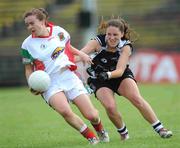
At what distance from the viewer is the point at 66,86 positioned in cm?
916

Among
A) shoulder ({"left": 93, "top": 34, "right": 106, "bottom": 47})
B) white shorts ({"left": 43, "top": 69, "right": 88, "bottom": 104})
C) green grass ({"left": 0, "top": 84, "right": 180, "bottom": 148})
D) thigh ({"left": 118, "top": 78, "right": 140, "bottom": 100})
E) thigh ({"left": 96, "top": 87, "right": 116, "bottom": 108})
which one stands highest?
shoulder ({"left": 93, "top": 34, "right": 106, "bottom": 47})

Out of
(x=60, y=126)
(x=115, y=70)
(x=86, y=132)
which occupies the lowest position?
(x=60, y=126)

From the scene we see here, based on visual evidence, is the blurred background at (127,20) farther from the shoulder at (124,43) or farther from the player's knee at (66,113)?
the player's knee at (66,113)

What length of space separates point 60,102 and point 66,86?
0.30 meters

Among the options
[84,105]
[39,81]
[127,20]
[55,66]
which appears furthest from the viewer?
[127,20]

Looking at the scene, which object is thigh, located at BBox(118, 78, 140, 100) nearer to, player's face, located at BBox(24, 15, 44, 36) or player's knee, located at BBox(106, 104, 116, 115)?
player's knee, located at BBox(106, 104, 116, 115)

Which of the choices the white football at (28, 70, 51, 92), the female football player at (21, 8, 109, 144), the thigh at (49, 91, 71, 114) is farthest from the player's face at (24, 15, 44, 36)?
the thigh at (49, 91, 71, 114)

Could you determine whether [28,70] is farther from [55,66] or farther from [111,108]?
[111,108]

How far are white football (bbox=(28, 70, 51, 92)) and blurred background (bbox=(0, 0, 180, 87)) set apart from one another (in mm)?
17605

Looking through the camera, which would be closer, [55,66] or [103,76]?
[55,66]

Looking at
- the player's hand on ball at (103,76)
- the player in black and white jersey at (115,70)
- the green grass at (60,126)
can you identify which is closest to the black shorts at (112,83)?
the player in black and white jersey at (115,70)

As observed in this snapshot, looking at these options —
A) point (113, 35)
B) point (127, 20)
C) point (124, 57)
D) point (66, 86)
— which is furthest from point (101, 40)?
point (127, 20)

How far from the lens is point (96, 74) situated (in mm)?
9766

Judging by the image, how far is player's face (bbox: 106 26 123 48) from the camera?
9453mm
